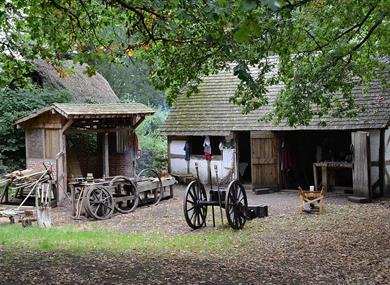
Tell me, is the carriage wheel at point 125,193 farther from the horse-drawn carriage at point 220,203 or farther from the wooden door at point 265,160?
the wooden door at point 265,160

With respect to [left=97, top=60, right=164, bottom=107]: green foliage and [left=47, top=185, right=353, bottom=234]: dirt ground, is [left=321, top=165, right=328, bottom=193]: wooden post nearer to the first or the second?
[left=47, top=185, right=353, bottom=234]: dirt ground

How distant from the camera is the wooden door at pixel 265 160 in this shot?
1916 centimetres

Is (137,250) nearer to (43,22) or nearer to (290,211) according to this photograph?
(43,22)

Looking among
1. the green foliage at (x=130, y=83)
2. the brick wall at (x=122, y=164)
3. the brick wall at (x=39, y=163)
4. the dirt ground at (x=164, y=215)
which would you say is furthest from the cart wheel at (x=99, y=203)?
the green foliage at (x=130, y=83)

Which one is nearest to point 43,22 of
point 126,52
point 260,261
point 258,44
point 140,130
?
point 126,52

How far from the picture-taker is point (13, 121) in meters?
20.7

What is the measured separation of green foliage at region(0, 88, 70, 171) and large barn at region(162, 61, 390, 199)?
5554 mm

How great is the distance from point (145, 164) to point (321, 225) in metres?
14.1

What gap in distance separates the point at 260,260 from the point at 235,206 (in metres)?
3.28

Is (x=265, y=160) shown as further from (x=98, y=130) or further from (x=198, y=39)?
(x=198, y=39)

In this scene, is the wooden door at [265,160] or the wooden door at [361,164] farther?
the wooden door at [265,160]

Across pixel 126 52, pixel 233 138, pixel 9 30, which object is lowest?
pixel 233 138

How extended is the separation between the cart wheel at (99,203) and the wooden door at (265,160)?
6.02 m

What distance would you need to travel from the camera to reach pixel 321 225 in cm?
1280
